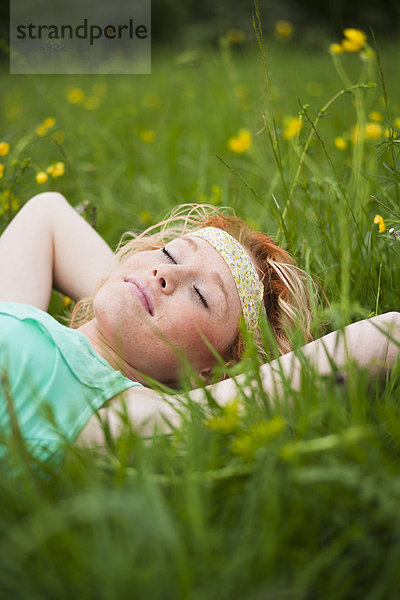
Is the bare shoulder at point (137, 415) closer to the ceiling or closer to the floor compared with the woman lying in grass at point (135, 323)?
closer to the floor

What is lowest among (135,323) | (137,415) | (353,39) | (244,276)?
(137,415)

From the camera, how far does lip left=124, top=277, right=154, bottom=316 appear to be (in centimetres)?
145

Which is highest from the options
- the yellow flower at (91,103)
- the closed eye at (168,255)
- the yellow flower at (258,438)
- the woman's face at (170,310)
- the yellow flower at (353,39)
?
the yellow flower at (91,103)

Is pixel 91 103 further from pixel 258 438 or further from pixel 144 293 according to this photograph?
pixel 258 438

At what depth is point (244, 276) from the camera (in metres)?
1.59

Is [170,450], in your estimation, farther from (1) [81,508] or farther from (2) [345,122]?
(2) [345,122]

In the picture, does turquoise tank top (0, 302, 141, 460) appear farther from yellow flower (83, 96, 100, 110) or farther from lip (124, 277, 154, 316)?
yellow flower (83, 96, 100, 110)

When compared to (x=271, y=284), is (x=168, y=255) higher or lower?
higher

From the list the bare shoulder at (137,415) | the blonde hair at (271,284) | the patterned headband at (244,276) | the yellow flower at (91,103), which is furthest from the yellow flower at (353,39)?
the yellow flower at (91,103)

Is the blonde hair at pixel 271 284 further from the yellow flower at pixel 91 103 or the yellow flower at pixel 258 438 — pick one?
the yellow flower at pixel 91 103

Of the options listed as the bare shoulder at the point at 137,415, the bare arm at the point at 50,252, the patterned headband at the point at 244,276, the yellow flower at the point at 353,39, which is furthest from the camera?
the yellow flower at the point at 353,39

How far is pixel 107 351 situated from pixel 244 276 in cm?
45

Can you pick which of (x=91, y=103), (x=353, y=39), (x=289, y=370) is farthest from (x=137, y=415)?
(x=91, y=103)

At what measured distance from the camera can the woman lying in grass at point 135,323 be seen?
120 centimetres
